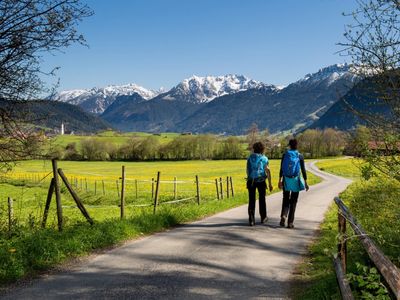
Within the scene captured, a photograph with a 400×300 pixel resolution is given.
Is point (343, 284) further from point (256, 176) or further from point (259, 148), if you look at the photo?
point (259, 148)

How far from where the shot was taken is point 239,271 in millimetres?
7441

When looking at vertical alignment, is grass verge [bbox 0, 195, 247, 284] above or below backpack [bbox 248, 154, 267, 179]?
below

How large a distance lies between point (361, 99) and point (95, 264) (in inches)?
222

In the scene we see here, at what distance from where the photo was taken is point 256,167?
1252cm

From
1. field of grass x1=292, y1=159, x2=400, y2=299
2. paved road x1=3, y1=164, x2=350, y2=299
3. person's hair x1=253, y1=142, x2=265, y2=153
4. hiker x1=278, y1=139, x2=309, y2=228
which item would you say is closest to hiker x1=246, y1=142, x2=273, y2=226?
person's hair x1=253, y1=142, x2=265, y2=153

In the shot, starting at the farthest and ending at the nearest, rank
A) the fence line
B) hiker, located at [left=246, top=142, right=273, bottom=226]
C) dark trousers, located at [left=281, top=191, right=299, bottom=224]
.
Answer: hiker, located at [left=246, top=142, right=273, bottom=226] < dark trousers, located at [left=281, top=191, right=299, bottom=224] < the fence line

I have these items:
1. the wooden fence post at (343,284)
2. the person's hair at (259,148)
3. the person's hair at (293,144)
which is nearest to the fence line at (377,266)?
the wooden fence post at (343,284)

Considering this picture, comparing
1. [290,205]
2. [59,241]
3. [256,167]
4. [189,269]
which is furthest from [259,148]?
[59,241]

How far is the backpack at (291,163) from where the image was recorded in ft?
39.7

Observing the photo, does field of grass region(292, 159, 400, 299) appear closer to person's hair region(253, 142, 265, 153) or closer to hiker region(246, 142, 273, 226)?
hiker region(246, 142, 273, 226)

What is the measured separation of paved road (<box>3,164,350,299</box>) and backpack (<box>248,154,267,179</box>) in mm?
1690

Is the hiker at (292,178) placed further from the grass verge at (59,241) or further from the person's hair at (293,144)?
the grass verge at (59,241)

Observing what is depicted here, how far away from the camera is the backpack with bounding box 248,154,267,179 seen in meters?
12.4

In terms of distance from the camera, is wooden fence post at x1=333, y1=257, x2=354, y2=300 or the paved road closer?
wooden fence post at x1=333, y1=257, x2=354, y2=300
